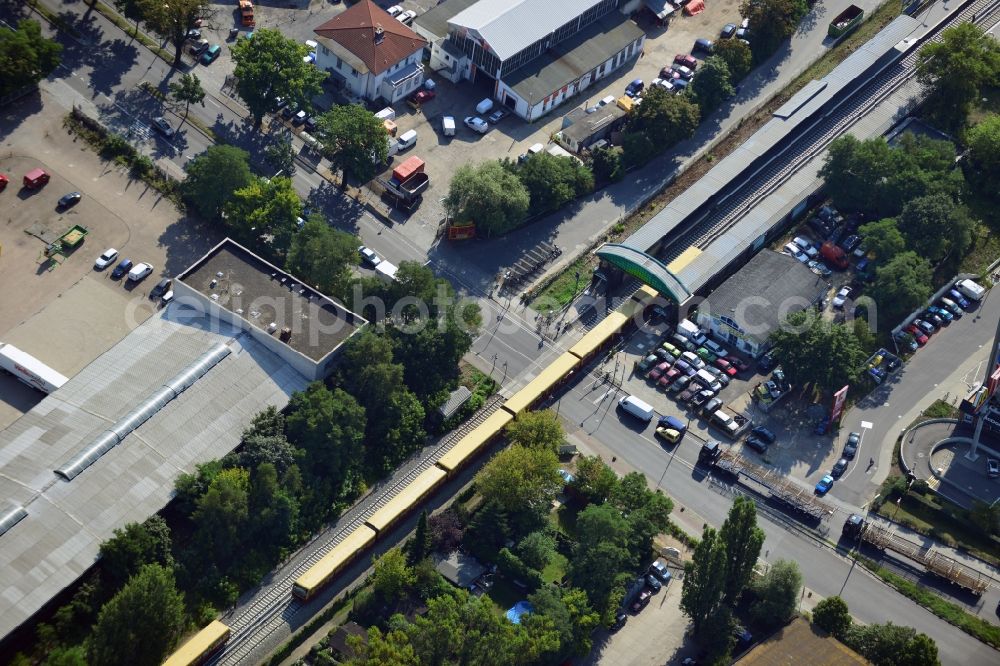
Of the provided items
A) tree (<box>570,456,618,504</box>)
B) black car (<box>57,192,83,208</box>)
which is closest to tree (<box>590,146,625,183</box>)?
tree (<box>570,456,618,504</box>)

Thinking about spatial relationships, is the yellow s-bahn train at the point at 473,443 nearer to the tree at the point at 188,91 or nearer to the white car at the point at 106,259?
the white car at the point at 106,259

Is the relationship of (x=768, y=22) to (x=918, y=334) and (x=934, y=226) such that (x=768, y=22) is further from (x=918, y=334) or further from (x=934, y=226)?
(x=918, y=334)


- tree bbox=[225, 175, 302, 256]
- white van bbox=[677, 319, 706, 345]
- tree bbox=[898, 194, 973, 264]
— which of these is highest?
tree bbox=[898, 194, 973, 264]

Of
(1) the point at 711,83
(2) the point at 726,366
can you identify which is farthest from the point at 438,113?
(2) the point at 726,366

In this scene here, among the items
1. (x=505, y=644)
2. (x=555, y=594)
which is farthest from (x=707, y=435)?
(x=505, y=644)

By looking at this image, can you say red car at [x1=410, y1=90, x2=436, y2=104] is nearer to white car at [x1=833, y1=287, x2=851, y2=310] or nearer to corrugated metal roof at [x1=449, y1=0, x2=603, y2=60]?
corrugated metal roof at [x1=449, y1=0, x2=603, y2=60]

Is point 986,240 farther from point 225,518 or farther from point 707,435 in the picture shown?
point 225,518
